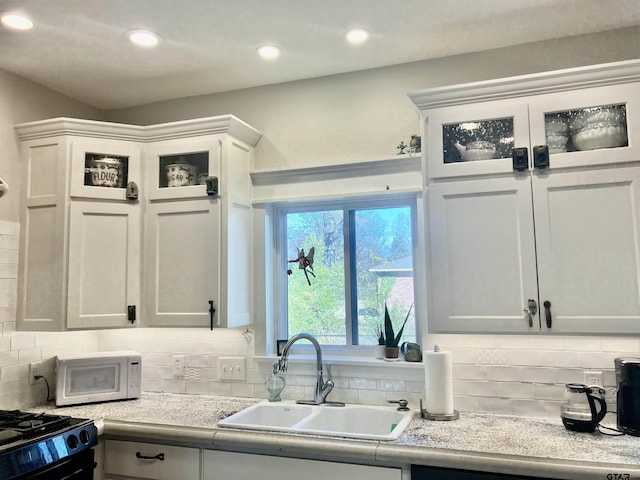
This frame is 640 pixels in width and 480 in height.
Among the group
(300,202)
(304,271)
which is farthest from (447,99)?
(304,271)

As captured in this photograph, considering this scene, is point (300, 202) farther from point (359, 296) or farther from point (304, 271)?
point (359, 296)

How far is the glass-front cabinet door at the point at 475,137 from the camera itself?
2.14 meters

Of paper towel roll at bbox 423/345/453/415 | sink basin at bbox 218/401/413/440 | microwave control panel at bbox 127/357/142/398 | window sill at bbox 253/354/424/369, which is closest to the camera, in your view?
paper towel roll at bbox 423/345/453/415

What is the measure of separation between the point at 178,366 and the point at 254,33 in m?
1.88

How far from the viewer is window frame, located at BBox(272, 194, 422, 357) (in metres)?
2.62

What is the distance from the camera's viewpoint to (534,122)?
211cm

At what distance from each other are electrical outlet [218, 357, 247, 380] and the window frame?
226 mm

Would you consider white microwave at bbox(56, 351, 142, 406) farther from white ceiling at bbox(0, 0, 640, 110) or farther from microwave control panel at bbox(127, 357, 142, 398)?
white ceiling at bbox(0, 0, 640, 110)

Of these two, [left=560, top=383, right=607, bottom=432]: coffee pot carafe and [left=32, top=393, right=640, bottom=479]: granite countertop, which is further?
[left=560, top=383, right=607, bottom=432]: coffee pot carafe

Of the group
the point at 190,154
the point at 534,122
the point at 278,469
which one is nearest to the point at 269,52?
the point at 190,154

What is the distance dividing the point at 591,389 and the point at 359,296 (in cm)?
117

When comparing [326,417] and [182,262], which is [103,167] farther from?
[326,417]

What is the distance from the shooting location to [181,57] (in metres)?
2.52

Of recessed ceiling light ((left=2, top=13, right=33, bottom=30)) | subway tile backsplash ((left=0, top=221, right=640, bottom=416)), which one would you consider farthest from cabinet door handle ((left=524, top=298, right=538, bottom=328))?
recessed ceiling light ((left=2, top=13, right=33, bottom=30))
